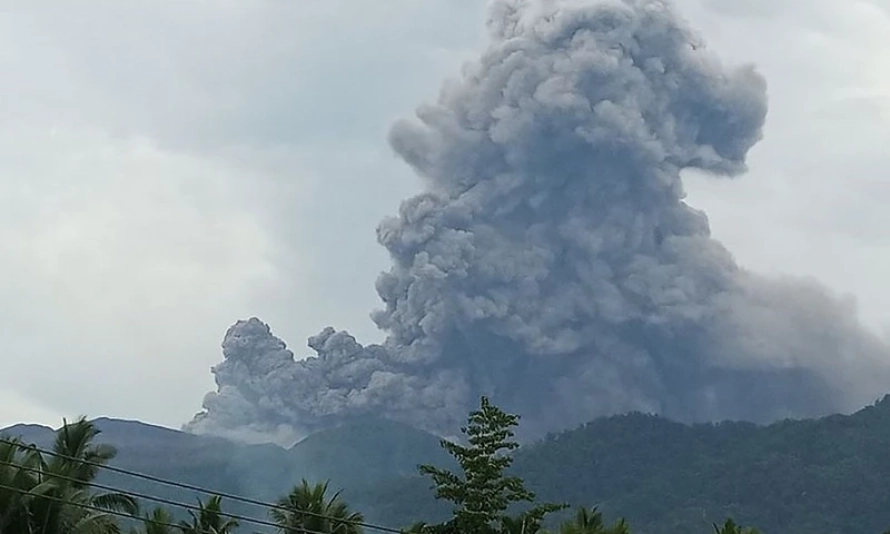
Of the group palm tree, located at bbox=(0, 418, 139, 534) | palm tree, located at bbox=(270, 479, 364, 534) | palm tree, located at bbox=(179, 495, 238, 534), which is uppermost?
palm tree, located at bbox=(270, 479, 364, 534)

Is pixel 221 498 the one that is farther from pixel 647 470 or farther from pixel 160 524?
pixel 647 470

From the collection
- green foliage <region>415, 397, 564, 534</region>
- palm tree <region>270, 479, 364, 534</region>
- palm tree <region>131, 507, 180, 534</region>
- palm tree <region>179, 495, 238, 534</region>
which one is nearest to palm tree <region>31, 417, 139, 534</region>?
palm tree <region>131, 507, 180, 534</region>

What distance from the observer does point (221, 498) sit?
28.6 meters

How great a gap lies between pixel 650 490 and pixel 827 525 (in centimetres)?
2491

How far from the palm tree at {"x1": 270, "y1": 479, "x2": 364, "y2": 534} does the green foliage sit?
4204 mm

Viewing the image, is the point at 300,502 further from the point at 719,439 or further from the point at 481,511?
the point at 719,439

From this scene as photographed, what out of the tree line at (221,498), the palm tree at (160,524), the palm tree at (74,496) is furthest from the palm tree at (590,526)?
the palm tree at (74,496)

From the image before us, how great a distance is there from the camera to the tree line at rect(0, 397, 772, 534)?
25016 millimetres

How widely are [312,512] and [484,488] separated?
255 inches

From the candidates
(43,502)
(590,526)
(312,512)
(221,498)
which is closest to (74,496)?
(43,502)

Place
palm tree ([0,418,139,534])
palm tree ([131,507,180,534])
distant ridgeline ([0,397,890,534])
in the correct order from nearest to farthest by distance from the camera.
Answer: palm tree ([0,418,139,534]) → palm tree ([131,507,180,534]) → distant ridgeline ([0,397,890,534])

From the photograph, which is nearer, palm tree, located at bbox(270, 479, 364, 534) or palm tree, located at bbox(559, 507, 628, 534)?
palm tree, located at bbox(559, 507, 628, 534)

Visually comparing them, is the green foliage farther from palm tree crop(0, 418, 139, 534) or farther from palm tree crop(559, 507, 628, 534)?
palm tree crop(0, 418, 139, 534)

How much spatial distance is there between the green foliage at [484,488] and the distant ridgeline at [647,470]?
4151 inches
